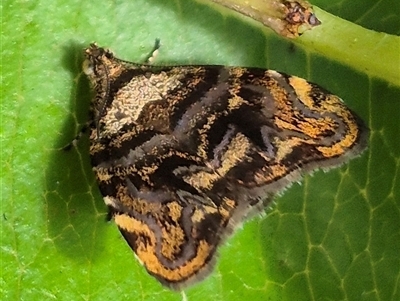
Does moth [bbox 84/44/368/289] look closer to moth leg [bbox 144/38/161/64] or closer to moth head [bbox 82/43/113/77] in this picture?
moth head [bbox 82/43/113/77]

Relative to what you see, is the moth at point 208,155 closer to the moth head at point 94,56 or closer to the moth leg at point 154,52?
the moth head at point 94,56

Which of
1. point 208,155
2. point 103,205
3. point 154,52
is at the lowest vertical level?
point 103,205

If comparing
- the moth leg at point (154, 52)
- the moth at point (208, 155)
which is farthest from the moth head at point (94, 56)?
the moth leg at point (154, 52)

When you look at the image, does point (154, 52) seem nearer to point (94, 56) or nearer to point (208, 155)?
point (94, 56)

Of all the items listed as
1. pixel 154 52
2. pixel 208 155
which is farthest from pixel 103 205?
pixel 154 52

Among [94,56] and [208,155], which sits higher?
[94,56]

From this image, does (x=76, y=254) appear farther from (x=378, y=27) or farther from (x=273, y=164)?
(x=378, y=27)
